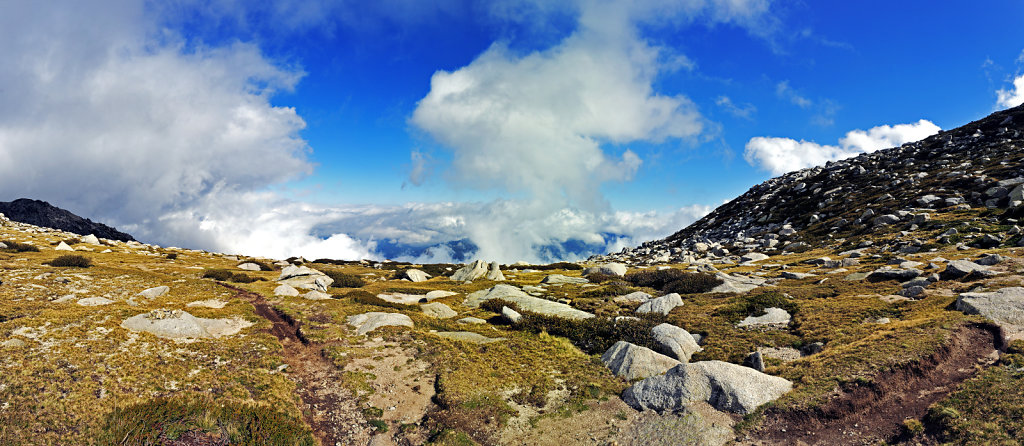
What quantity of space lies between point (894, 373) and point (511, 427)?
1793cm

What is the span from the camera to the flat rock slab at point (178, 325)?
24.8 m

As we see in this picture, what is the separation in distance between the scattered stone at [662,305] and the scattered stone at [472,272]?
36.2 meters

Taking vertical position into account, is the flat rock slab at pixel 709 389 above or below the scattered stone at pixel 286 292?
below

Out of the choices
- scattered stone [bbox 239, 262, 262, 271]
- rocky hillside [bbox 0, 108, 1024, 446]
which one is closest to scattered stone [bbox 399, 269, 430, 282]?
rocky hillside [bbox 0, 108, 1024, 446]

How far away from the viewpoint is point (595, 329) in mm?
30031

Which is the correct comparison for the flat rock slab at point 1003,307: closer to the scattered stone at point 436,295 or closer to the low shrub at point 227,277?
the scattered stone at point 436,295

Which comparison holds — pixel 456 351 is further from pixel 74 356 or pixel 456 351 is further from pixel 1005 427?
pixel 1005 427

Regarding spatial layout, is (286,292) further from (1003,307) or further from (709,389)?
(1003,307)

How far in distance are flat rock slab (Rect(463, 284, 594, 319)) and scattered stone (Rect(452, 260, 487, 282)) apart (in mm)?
19381

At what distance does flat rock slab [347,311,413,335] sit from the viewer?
30297 millimetres

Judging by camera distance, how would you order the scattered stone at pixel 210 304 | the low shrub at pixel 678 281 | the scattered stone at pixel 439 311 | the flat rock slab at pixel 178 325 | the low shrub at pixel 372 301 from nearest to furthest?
the flat rock slab at pixel 178 325 → the scattered stone at pixel 210 304 → the scattered stone at pixel 439 311 → the low shrub at pixel 372 301 → the low shrub at pixel 678 281

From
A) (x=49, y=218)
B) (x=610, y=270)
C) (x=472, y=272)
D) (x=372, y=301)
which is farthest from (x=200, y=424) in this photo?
(x=49, y=218)

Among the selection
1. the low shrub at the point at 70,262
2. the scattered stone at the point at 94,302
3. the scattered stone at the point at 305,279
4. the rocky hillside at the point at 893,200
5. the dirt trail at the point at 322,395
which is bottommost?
the dirt trail at the point at 322,395

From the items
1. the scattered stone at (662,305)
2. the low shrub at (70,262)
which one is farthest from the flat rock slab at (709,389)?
the low shrub at (70,262)
